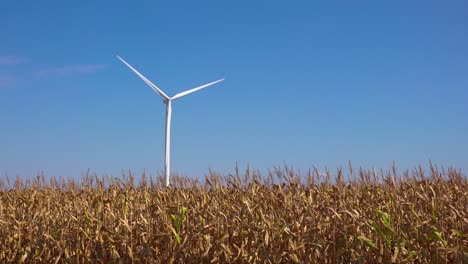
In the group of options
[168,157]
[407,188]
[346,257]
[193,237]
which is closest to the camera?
[346,257]

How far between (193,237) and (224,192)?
372 cm

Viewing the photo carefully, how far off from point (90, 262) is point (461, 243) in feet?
15.5

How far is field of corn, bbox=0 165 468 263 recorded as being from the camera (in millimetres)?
7250

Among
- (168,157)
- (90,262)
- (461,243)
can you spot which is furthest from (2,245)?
(168,157)

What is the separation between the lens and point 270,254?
7.26 meters

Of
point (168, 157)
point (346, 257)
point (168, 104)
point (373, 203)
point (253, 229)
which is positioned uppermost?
point (168, 104)

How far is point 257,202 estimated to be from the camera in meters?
10.3

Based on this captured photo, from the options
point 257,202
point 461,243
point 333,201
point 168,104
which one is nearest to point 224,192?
point 257,202

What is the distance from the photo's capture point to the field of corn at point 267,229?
7.25 meters

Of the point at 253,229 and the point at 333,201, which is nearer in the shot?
the point at 253,229

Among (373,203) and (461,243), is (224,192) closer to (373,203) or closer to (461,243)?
(373,203)

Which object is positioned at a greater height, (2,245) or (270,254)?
(2,245)

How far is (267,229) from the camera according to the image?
25.2 ft

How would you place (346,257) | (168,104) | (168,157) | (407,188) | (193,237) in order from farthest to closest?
1. (168,104)
2. (168,157)
3. (407,188)
4. (193,237)
5. (346,257)
